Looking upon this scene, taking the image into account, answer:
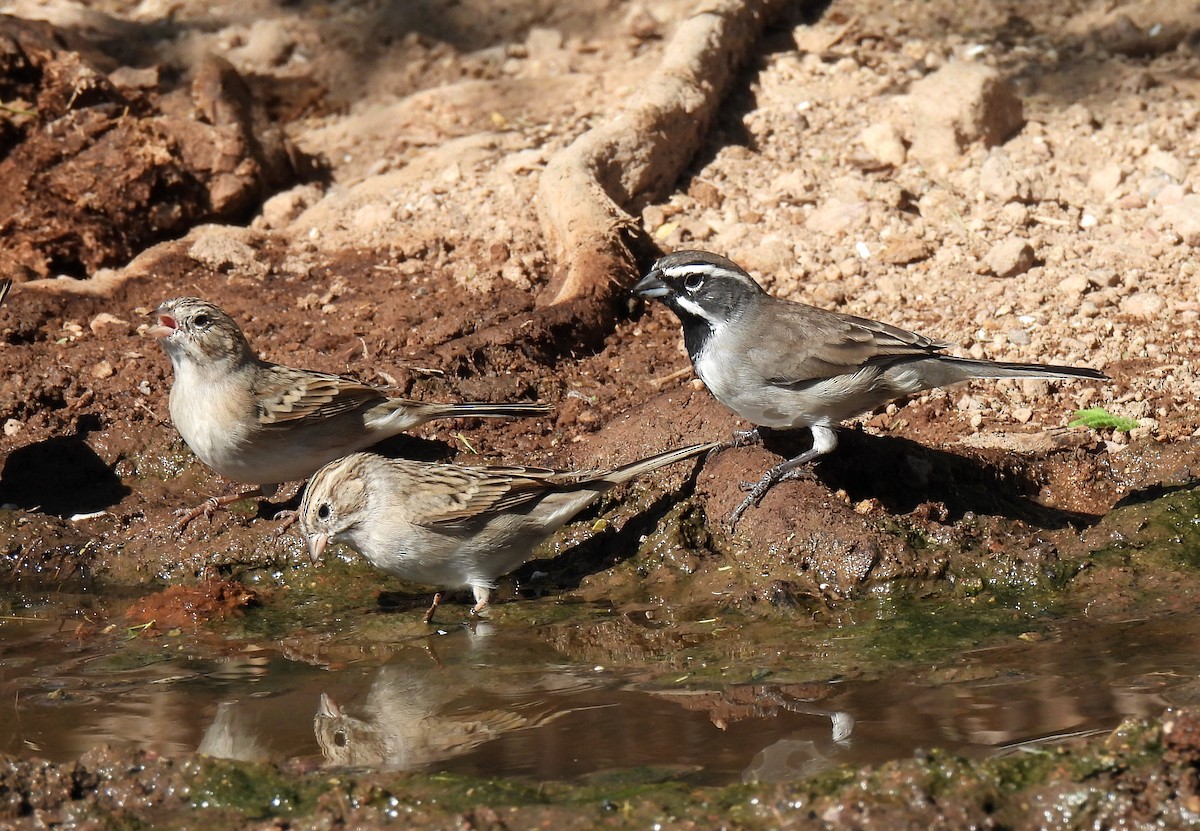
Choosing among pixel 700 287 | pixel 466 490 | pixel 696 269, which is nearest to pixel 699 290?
pixel 700 287

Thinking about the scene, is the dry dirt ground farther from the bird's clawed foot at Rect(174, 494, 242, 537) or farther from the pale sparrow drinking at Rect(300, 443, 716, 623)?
the pale sparrow drinking at Rect(300, 443, 716, 623)

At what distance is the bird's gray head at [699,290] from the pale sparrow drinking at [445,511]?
2.41ft

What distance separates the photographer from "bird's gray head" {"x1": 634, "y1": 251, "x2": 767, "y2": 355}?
7738 mm

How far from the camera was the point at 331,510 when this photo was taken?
7043mm

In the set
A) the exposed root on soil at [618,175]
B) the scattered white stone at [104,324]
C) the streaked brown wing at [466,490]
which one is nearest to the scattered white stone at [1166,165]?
the exposed root on soil at [618,175]

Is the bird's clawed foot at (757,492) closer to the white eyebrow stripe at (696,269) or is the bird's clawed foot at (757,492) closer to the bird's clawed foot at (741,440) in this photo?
the bird's clawed foot at (741,440)

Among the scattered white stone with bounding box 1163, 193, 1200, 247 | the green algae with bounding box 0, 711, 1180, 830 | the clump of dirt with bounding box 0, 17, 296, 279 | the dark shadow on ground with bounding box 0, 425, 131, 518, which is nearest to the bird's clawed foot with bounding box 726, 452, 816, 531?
the green algae with bounding box 0, 711, 1180, 830

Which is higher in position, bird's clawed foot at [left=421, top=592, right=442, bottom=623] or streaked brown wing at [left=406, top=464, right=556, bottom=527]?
streaked brown wing at [left=406, top=464, right=556, bottom=527]

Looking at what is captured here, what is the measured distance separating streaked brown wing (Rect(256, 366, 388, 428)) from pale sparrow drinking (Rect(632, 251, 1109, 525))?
1706 mm

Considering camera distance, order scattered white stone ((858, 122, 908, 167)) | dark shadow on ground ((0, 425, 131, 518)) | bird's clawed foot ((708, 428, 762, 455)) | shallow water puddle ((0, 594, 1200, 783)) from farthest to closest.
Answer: scattered white stone ((858, 122, 908, 167))
dark shadow on ground ((0, 425, 131, 518))
bird's clawed foot ((708, 428, 762, 455))
shallow water puddle ((0, 594, 1200, 783))

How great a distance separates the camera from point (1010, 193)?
1026 centimetres

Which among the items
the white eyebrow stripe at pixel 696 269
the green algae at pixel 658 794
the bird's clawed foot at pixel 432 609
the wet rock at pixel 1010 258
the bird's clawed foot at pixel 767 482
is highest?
the white eyebrow stripe at pixel 696 269

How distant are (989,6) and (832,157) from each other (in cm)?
284

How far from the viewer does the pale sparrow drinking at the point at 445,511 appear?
7.07m
